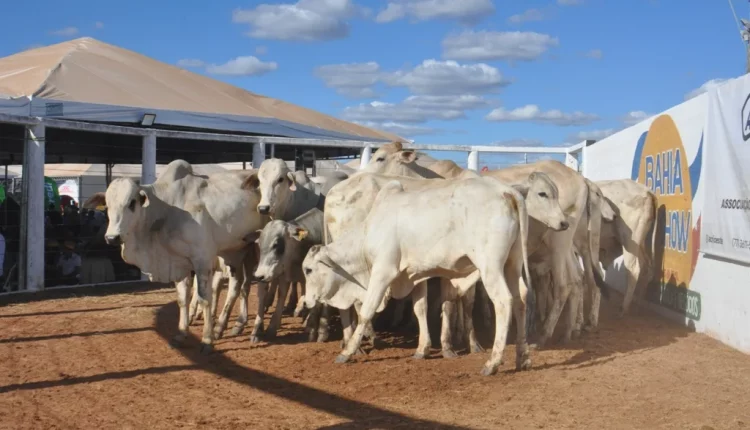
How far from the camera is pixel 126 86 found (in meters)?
21.6

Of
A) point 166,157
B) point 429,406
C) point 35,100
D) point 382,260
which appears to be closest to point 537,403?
point 429,406

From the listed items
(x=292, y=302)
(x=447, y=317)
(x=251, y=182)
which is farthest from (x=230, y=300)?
(x=447, y=317)

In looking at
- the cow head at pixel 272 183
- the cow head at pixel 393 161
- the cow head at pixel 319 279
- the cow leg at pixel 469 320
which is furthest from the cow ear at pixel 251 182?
the cow leg at pixel 469 320

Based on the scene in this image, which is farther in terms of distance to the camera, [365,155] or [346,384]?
[365,155]

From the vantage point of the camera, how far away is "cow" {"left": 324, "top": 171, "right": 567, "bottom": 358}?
950 cm

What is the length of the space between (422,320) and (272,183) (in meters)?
2.88

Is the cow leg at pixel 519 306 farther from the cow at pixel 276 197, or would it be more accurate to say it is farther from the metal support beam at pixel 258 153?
the metal support beam at pixel 258 153

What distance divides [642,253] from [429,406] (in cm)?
676

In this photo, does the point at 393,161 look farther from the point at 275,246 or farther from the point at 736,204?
the point at 736,204

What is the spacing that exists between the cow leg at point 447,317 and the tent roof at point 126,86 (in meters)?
9.76

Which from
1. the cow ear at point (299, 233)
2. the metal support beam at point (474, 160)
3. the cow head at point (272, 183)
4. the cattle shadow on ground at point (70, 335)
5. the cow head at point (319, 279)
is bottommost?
the cattle shadow on ground at point (70, 335)

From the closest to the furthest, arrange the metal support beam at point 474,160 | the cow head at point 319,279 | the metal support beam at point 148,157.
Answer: the cow head at point 319,279 → the metal support beam at point 148,157 → the metal support beam at point 474,160

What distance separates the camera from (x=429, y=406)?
7.06m

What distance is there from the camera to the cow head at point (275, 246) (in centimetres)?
1012
